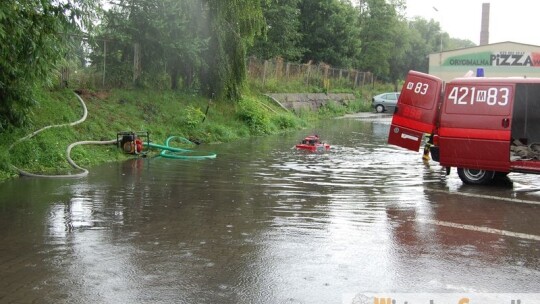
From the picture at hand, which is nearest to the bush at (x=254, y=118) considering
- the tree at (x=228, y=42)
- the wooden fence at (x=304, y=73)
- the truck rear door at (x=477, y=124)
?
the tree at (x=228, y=42)

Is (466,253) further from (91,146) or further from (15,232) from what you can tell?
(91,146)

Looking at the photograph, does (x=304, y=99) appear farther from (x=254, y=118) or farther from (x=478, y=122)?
(x=478, y=122)

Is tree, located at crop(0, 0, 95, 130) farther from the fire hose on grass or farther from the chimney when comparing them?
the chimney

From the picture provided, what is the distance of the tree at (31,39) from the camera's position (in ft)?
30.2

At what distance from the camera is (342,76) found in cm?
4584

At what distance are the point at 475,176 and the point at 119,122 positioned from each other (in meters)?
10.3

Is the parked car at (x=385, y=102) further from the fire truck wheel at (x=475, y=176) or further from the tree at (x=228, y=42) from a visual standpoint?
the fire truck wheel at (x=475, y=176)

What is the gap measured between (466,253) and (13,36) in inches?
295

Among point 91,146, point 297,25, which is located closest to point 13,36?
point 91,146

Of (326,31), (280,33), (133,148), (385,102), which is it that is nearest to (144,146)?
(133,148)

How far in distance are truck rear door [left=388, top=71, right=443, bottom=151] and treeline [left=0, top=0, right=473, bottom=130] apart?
6.53 meters

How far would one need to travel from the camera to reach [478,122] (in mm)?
10859

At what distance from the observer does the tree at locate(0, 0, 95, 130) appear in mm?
9203

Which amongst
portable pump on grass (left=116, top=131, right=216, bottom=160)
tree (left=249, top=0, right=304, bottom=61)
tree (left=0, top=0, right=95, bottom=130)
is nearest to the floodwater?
tree (left=0, top=0, right=95, bottom=130)
